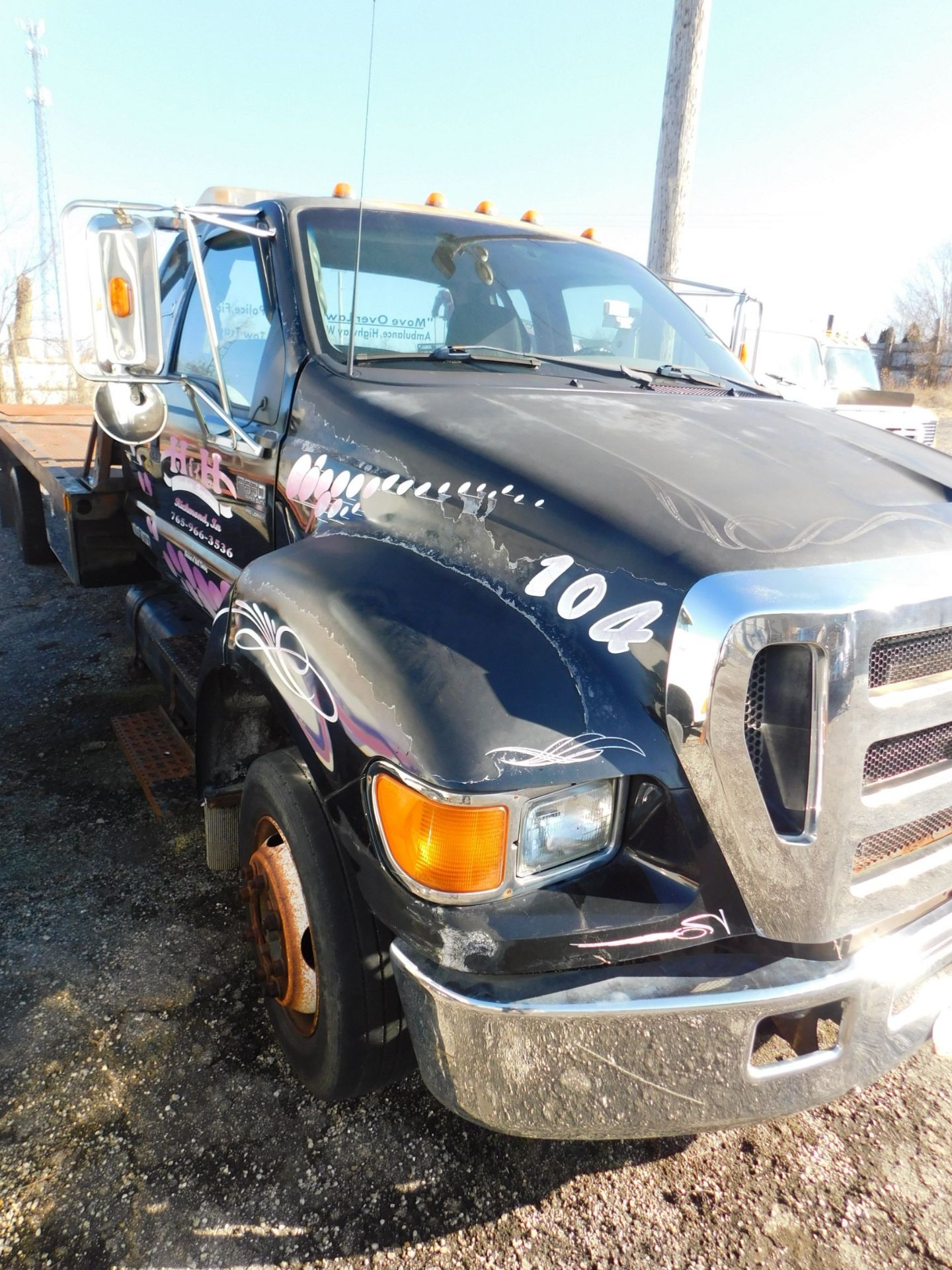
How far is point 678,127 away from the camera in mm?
6430

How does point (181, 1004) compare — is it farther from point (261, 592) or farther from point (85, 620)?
point (85, 620)

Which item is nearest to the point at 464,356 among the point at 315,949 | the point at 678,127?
the point at 315,949

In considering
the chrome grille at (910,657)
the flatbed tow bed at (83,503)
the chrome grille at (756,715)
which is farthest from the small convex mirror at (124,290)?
the flatbed tow bed at (83,503)

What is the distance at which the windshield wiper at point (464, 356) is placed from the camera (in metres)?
2.71

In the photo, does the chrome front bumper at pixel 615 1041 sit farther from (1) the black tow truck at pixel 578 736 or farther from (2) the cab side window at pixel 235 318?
(2) the cab side window at pixel 235 318

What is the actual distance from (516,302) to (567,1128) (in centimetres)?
259

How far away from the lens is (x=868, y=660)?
1569 millimetres

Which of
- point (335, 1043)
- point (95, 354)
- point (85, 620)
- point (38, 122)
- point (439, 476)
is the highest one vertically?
point (38, 122)

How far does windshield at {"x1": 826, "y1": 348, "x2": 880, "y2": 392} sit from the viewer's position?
1195 cm

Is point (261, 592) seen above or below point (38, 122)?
below

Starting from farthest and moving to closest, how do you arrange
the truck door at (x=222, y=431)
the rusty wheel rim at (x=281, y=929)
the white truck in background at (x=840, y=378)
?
the white truck in background at (x=840, y=378) → the truck door at (x=222, y=431) → the rusty wheel rim at (x=281, y=929)

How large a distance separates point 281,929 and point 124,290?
1.81 m

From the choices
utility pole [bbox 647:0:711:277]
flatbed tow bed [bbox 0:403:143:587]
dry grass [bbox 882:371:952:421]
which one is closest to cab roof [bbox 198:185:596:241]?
flatbed tow bed [bbox 0:403:143:587]

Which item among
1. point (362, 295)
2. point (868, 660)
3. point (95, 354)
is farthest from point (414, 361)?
point (868, 660)
